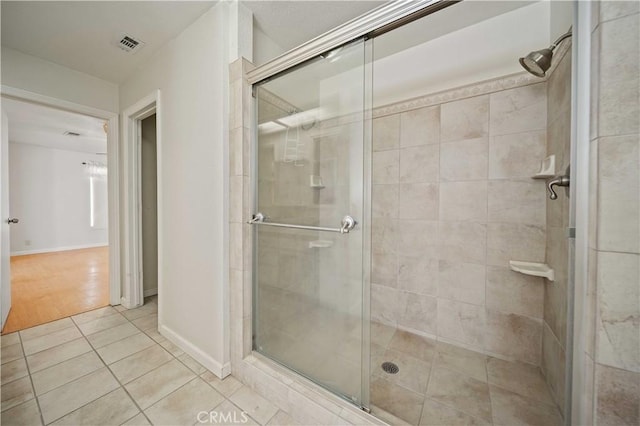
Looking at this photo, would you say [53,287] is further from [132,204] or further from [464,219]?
[464,219]

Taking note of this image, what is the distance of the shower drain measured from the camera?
5.06 ft

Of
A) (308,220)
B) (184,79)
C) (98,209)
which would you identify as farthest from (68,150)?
(308,220)

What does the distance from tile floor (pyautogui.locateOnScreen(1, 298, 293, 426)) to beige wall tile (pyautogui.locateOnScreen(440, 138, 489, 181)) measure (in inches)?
76.3

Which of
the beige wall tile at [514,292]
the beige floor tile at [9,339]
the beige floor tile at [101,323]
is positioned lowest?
the beige floor tile at [101,323]

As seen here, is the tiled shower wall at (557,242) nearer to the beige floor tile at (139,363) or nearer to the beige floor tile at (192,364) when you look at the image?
the beige floor tile at (192,364)

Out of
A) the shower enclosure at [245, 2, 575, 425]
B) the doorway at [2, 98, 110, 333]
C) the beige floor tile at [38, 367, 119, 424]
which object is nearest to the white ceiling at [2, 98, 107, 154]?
the doorway at [2, 98, 110, 333]

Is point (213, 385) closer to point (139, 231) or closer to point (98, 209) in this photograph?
point (139, 231)

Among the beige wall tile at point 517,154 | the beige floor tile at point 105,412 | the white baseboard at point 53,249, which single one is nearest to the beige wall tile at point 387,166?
the beige wall tile at point 517,154

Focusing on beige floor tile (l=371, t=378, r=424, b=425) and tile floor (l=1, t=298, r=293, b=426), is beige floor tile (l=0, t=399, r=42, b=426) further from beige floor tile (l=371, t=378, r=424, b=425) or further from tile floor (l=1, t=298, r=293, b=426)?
beige floor tile (l=371, t=378, r=424, b=425)

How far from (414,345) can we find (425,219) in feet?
3.32

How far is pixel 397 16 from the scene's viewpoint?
3.23 feet

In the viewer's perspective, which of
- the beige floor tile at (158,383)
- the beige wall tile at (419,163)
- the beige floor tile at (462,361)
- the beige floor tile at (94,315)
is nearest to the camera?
the beige floor tile at (158,383)

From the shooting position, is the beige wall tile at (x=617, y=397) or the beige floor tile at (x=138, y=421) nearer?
the beige wall tile at (x=617, y=397)

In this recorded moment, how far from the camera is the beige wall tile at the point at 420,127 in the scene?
1.88 m
